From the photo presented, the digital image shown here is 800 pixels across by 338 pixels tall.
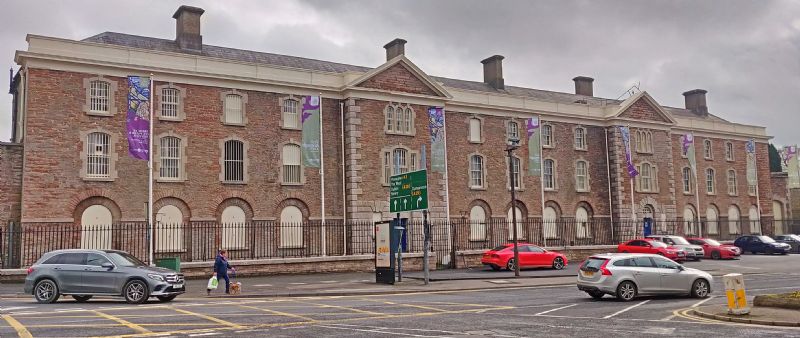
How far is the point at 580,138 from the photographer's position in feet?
150

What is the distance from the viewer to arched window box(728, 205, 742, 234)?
52406mm

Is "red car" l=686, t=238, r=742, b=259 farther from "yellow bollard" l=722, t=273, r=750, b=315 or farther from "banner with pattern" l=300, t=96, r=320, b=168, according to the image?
"yellow bollard" l=722, t=273, r=750, b=315

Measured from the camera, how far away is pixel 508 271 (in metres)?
31.9

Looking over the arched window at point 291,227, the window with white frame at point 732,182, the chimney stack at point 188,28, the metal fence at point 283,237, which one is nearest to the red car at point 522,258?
the metal fence at point 283,237

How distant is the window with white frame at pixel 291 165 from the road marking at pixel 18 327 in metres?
19.9

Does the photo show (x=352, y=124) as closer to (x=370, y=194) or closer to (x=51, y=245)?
(x=370, y=194)

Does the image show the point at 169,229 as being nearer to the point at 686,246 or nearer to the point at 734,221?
the point at 686,246

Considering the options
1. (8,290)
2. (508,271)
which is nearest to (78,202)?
(8,290)

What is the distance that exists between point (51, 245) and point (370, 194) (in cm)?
1492

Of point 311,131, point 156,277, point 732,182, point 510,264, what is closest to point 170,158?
point 311,131

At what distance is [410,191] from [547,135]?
20.6 meters

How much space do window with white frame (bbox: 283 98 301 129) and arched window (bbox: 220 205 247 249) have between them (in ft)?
16.7

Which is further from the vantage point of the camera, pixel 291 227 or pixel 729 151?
pixel 729 151

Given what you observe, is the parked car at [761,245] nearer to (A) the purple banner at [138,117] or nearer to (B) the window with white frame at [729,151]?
(B) the window with white frame at [729,151]
